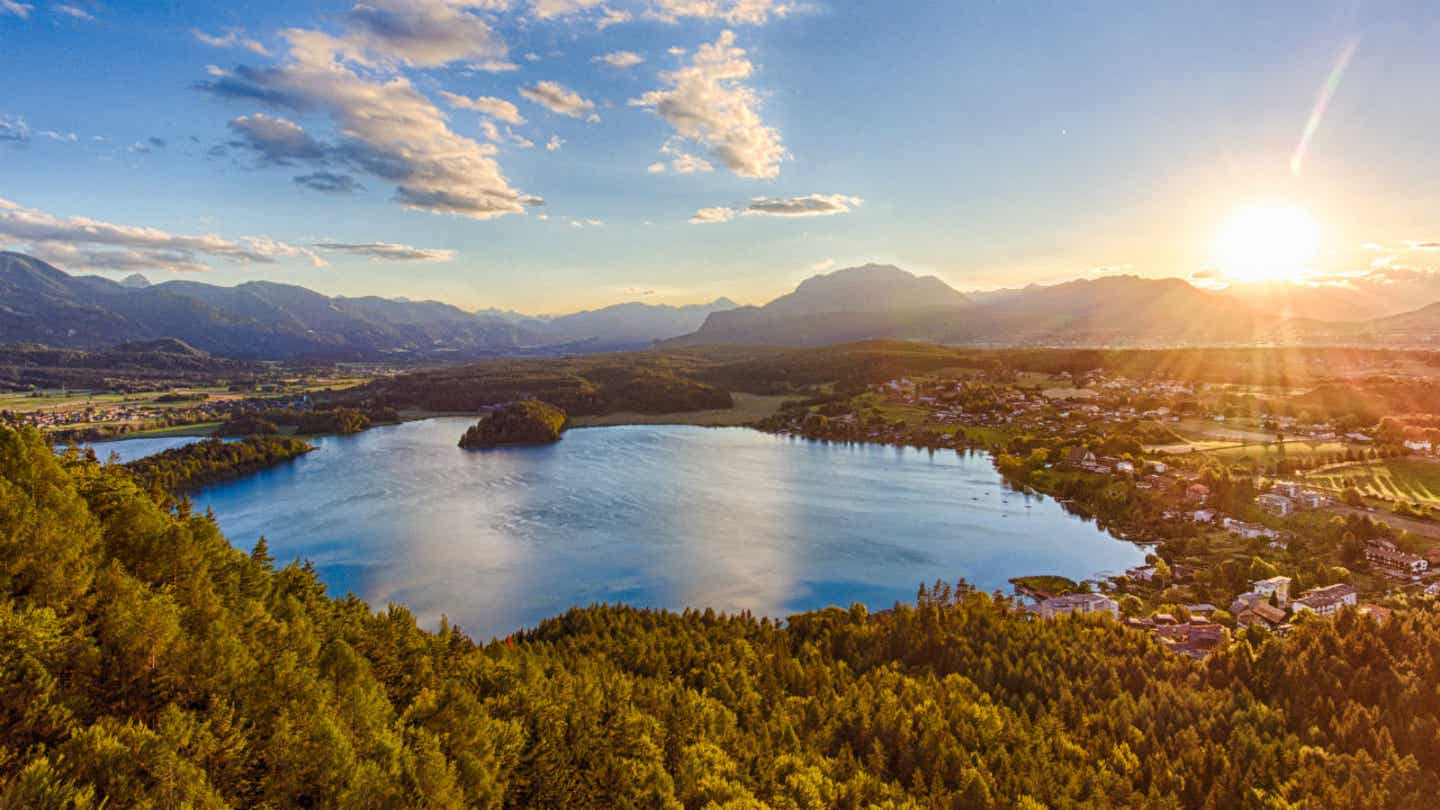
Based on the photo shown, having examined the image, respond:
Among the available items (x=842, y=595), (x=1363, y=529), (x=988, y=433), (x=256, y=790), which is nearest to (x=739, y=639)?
(x=842, y=595)

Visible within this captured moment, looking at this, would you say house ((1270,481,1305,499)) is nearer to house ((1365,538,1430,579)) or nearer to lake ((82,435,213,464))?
house ((1365,538,1430,579))

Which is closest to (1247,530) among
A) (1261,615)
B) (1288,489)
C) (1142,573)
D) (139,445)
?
(1288,489)

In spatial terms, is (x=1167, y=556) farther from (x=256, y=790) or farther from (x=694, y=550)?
(x=256, y=790)

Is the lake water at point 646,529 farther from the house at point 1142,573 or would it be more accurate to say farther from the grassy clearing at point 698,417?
the grassy clearing at point 698,417

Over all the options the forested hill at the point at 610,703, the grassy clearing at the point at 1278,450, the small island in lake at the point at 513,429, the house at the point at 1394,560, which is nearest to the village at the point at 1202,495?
the house at the point at 1394,560

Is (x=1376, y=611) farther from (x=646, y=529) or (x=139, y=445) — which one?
(x=139, y=445)

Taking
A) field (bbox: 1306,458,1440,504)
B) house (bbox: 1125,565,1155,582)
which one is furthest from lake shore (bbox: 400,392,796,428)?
field (bbox: 1306,458,1440,504)
